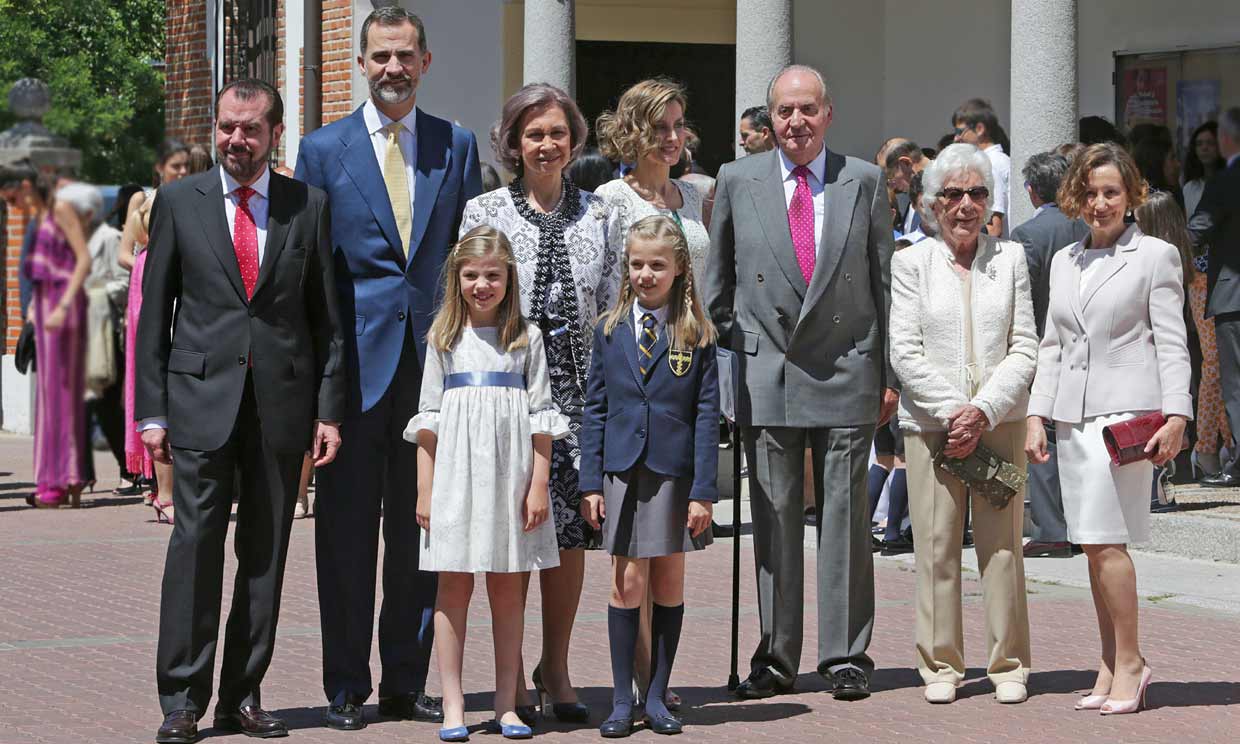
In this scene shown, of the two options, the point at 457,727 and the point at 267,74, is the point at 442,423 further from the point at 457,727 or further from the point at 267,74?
the point at 267,74

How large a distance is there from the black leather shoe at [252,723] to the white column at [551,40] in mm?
8200

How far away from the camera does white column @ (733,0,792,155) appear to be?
11.8 m

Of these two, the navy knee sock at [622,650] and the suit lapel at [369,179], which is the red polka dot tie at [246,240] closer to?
the suit lapel at [369,179]

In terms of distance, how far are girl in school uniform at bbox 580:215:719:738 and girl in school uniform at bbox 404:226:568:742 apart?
7.3 inches

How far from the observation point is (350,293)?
5141 mm

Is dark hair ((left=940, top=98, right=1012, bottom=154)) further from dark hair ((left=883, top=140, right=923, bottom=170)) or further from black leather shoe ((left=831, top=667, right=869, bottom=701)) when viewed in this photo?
black leather shoe ((left=831, top=667, right=869, bottom=701))

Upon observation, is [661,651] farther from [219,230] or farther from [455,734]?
[219,230]

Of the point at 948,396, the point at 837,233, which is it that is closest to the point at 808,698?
the point at 948,396

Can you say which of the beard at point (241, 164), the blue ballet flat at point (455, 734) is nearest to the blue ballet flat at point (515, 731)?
the blue ballet flat at point (455, 734)

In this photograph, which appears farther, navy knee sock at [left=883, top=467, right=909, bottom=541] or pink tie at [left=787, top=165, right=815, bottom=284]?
navy knee sock at [left=883, top=467, right=909, bottom=541]

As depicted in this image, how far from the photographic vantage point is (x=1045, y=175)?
8.66 m

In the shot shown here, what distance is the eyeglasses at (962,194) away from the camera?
18.3ft

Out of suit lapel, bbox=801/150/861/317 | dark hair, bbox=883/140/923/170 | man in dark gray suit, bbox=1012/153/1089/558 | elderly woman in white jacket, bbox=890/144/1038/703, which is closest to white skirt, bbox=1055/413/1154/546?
elderly woman in white jacket, bbox=890/144/1038/703

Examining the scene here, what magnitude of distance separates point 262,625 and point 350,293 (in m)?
1.04
